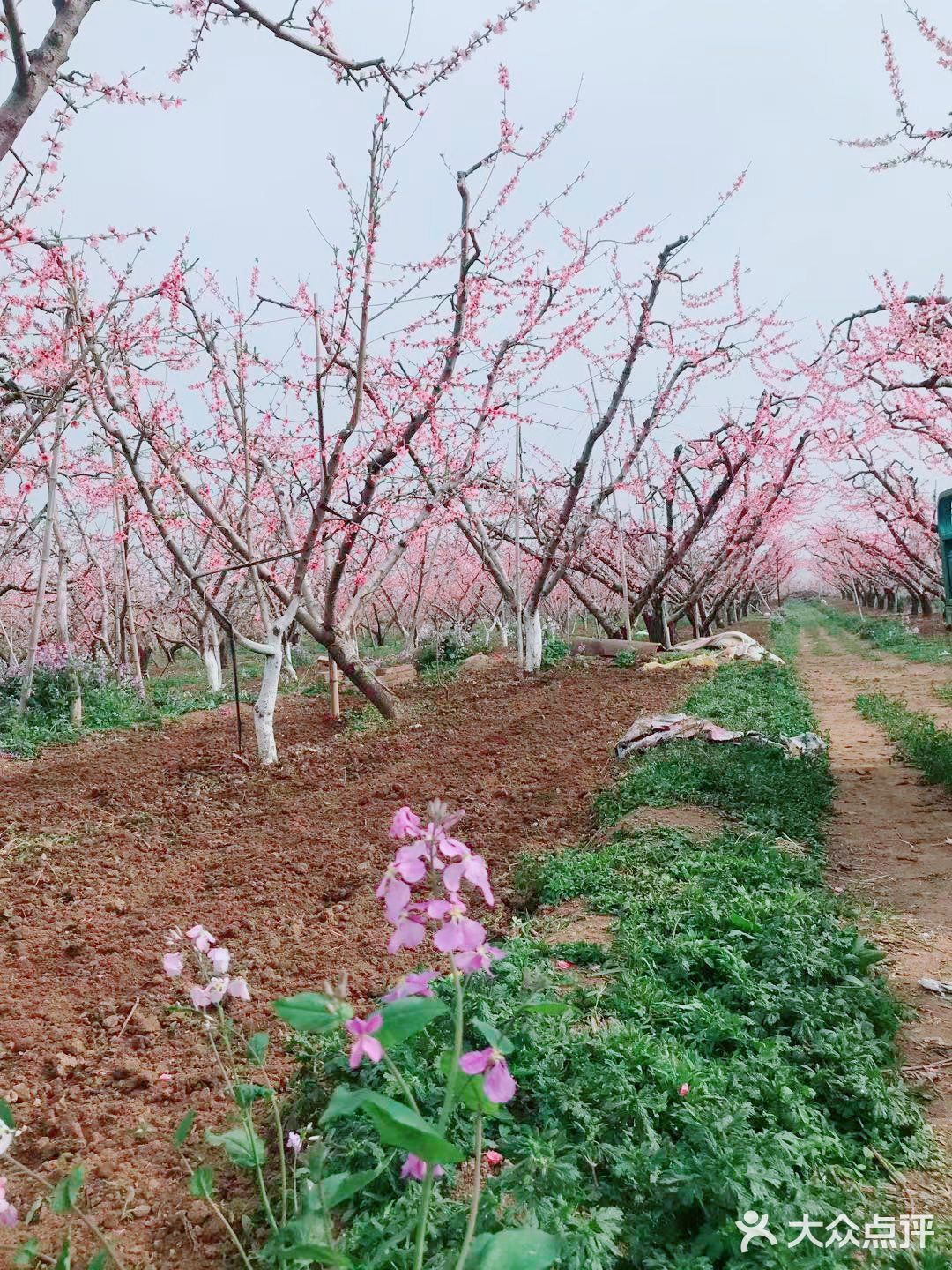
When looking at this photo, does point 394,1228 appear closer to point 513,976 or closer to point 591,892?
point 513,976

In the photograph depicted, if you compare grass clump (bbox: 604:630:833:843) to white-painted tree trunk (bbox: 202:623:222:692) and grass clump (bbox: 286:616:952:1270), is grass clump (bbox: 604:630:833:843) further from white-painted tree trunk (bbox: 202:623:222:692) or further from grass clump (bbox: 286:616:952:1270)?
white-painted tree trunk (bbox: 202:623:222:692)

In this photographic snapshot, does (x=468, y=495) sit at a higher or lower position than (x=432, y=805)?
higher

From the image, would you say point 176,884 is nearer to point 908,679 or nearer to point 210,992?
point 210,992

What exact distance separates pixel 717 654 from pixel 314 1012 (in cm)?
1360

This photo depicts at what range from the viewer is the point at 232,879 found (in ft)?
13.8

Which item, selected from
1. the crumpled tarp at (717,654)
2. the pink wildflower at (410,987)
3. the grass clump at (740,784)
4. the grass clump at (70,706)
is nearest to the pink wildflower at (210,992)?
the pink wildflower at (410,987)

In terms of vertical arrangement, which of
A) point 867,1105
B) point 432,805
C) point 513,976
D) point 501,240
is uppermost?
point 501,240

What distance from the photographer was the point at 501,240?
8258mm

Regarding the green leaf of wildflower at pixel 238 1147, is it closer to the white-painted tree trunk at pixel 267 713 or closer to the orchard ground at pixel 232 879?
the orchard ground at pixel 232 879

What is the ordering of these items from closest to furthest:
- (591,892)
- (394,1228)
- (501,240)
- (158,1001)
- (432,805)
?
(432,805), (394,1228), (158,1001), (591,892), (501,240)

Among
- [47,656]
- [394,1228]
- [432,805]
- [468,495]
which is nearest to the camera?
[432,805]

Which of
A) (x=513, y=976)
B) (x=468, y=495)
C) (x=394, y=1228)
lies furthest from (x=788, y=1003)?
(x=468, y=495)

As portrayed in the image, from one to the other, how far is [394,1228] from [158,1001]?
61.3 inches

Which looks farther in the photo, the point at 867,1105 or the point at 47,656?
the point at 47,656
